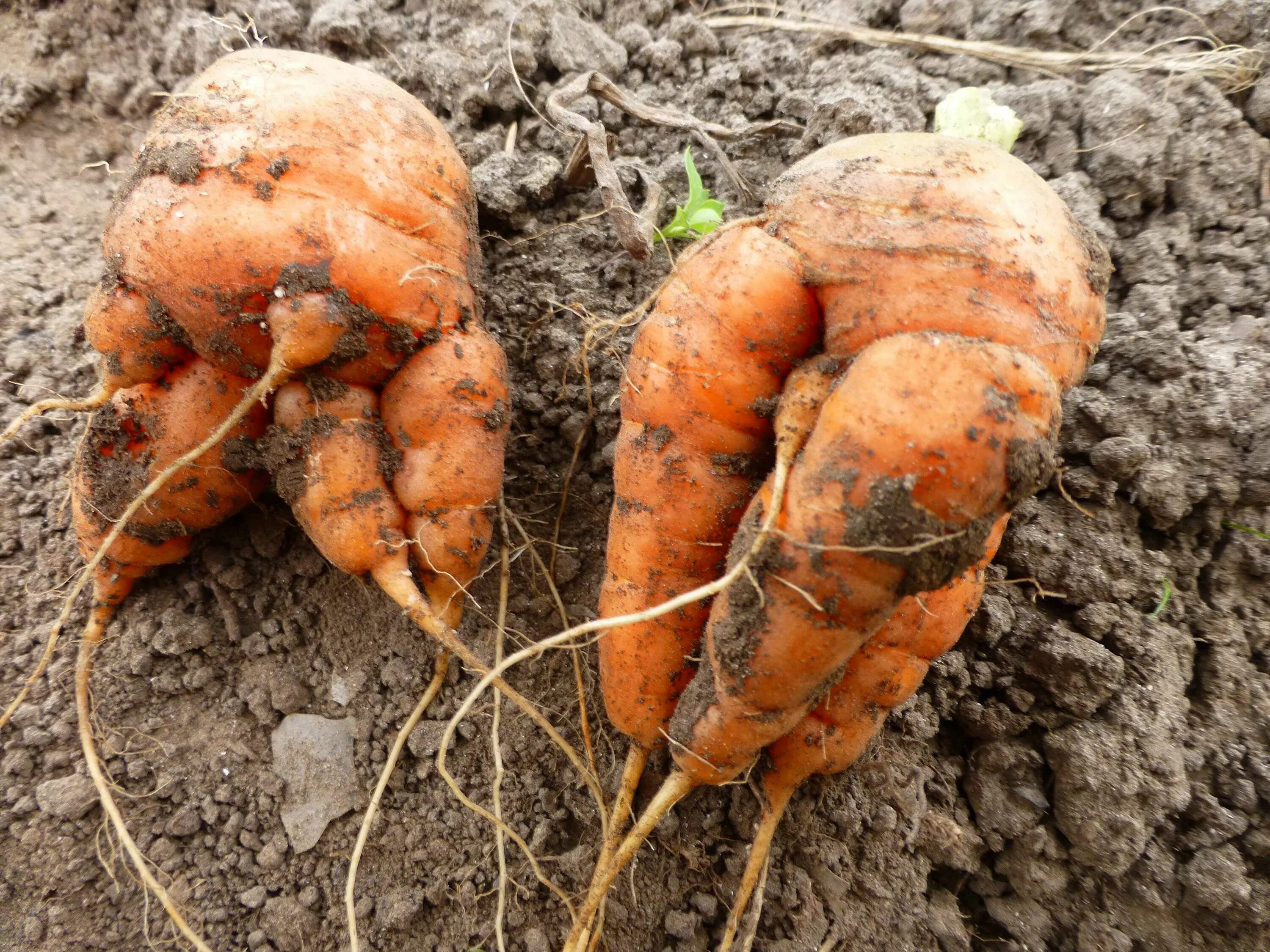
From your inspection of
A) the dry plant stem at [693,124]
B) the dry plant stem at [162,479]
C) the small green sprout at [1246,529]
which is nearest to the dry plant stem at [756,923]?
the small green sprout at [1246,529]

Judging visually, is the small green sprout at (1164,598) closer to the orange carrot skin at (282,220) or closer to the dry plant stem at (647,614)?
the dry plant stem at (647,614)

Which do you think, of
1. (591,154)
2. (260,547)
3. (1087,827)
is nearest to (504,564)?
(260,547)

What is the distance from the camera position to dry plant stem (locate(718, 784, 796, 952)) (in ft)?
4.47

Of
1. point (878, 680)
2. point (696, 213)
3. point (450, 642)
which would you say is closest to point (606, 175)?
point (696, 213)

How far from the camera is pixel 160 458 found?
1.47 meters

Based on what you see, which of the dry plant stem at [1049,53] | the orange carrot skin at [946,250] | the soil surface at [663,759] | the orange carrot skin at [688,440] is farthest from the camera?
the dry plant stem at [1049,53]

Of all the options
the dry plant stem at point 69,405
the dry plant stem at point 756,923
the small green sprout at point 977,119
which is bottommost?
the dry plant stem at point 756,923

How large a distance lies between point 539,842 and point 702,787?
1.16ft

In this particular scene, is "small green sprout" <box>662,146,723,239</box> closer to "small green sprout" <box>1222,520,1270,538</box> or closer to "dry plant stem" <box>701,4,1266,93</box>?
"dry plant stem" <box>701,4,1266,93</box>

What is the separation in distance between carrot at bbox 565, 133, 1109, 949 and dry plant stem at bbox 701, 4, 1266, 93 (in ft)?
2.95

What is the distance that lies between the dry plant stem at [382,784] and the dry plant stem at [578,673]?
146 mm

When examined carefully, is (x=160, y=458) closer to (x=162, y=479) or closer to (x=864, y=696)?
(x=162, y=479)

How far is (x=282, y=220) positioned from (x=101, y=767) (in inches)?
47.1

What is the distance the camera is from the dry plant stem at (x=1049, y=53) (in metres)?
1.73
